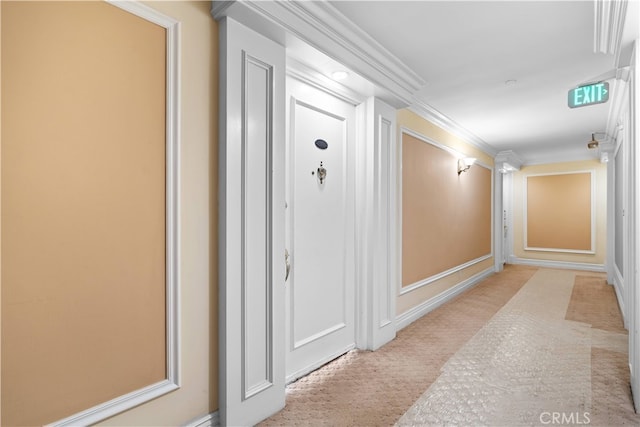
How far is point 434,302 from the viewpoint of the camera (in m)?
4.20

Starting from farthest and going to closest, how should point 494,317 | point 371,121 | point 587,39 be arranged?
point 494,317 < point 371,121 < point 587,39

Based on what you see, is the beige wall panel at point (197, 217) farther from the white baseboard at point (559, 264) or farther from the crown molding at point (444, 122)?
the white baseboard at point (559, 264)

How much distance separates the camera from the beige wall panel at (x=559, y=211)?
279 inches

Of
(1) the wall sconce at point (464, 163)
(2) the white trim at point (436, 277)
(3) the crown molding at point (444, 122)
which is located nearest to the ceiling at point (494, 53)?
(3) the crown molding at point (444, 122)

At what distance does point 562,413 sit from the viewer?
1967 mm

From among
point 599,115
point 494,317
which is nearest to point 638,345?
point 494,317

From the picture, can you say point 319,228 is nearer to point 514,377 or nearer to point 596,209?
point 514,377

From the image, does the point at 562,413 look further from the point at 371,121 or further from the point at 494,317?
the point at 371,121

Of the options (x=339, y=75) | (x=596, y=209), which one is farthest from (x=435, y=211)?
(x=596, y=209)

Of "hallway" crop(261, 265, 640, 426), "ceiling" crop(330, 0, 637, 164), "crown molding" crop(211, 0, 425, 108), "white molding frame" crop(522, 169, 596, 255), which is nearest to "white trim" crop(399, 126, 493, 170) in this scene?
"ceiling" crop(330, 0, 637, 164)

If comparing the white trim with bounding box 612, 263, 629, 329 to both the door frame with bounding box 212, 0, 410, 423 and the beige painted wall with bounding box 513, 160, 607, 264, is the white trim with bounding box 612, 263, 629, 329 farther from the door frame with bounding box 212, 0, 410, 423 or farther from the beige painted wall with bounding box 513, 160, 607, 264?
the door frame with bounding box 212, 0, 410, 423

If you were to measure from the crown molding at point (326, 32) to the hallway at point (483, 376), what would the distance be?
230 centimetres

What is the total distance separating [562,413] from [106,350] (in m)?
2.53

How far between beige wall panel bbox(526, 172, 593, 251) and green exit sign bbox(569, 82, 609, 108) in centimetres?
557
